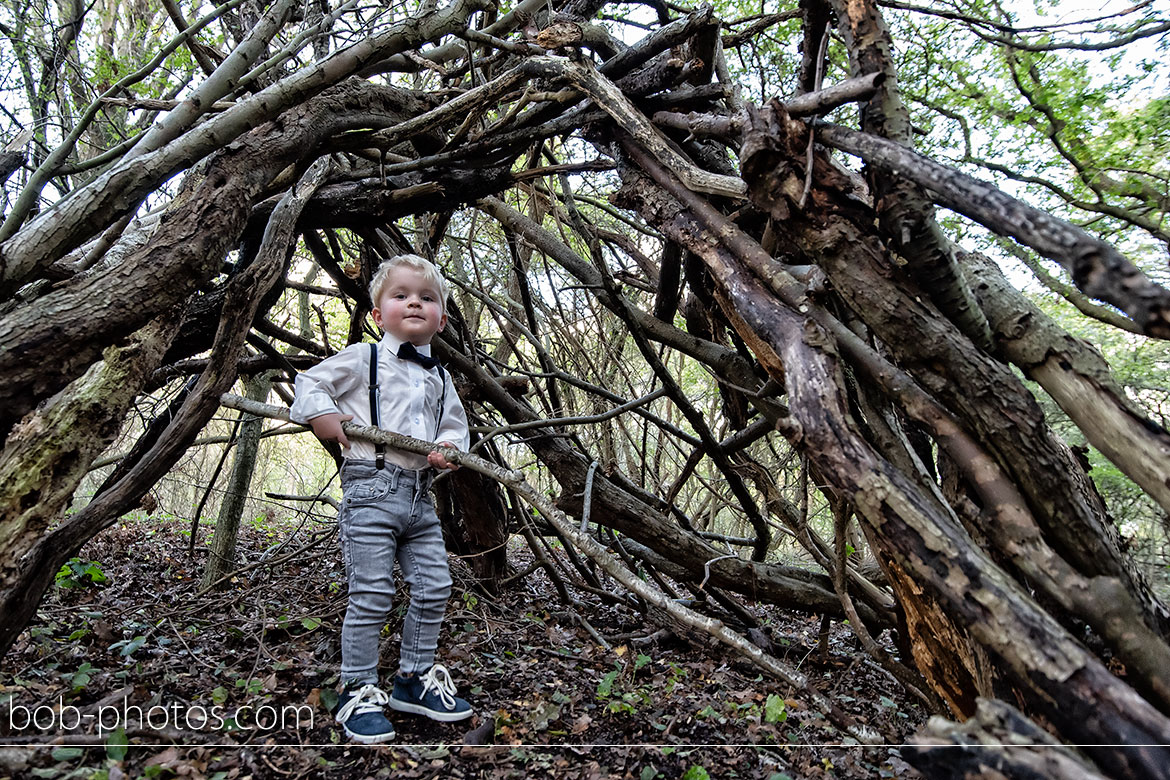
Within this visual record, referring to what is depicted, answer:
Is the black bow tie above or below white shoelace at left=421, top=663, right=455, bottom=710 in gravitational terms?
above

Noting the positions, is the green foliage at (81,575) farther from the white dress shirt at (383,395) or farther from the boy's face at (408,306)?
the boy's face at (408,306)

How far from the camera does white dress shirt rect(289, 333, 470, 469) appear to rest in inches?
93.7

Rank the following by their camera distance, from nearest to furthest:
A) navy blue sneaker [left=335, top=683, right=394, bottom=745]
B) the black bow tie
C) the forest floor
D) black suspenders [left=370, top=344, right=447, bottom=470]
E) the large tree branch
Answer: the large tree branch, the forest floor, navy blue sneaker [left=335, top=683, right=394, bottom=745], black suspenders [left=370, top=344, right=447, bottom=470], the black bow tie

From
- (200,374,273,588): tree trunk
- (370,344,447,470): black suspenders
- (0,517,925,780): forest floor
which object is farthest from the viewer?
(200,374,273,588): tree trunk

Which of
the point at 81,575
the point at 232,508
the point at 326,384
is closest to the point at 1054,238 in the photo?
the point at 326,384

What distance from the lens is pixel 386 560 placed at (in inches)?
93.9

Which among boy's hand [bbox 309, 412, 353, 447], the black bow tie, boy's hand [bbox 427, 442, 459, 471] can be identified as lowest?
boy's hand [bbox 427, 442, 459, 471]

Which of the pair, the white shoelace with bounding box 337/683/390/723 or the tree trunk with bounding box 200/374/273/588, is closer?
the white shoelace with bounding box 337/683/390/723

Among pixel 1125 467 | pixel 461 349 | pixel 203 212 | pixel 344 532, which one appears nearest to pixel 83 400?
pixel 203 212

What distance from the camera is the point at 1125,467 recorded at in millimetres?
1466

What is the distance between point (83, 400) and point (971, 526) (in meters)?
2.49

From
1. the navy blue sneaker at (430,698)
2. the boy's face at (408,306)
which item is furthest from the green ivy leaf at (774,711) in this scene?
the boy's face at (408,306)

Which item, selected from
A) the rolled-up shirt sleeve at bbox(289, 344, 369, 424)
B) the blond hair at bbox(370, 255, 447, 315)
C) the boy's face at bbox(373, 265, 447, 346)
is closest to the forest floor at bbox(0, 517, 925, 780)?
the rolled-up shirt sleeve at bbox(289, 344, 369, 424)

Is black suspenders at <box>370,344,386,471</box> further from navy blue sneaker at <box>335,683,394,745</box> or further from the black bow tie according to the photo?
navy blue sneaker at <box>335,683,394,745</box>
